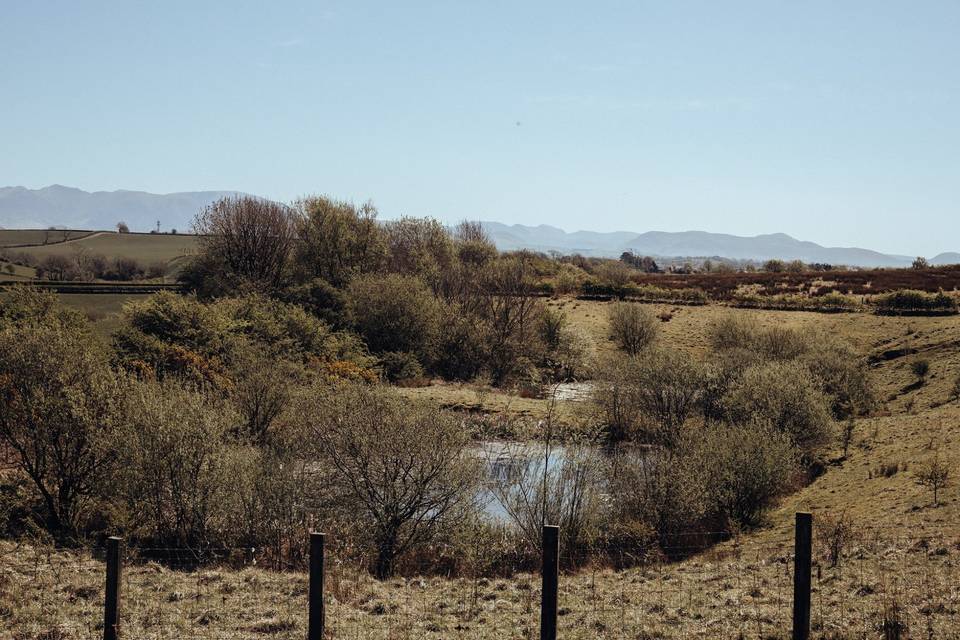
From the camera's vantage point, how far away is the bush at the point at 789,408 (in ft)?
102

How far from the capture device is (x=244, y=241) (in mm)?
55469

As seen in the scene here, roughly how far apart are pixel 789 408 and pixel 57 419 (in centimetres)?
2686

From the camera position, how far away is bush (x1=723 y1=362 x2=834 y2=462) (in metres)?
31.1

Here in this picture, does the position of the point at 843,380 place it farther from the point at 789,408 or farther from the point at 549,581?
the point at 549,581

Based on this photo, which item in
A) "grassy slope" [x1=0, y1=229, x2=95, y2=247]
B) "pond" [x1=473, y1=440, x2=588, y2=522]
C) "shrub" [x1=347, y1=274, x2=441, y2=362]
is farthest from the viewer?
"grassy slope" [x1=0, y1=229, x2=95, y2=247]

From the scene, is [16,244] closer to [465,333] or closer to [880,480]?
[465,333]

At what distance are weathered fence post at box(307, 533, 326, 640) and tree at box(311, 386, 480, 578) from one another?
10.6 m

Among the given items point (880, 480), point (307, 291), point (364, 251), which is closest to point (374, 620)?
point (880, 480)

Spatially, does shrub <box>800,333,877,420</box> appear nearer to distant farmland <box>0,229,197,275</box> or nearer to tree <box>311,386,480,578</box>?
tree <box>311,386,480,578</box>

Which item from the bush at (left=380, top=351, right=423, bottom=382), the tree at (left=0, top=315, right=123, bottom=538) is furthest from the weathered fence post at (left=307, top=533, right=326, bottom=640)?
the bush at (left=380, top=351, right=423, bottom=382)

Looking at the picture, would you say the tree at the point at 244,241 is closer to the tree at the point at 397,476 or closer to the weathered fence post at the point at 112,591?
the tree at the point at 397,476

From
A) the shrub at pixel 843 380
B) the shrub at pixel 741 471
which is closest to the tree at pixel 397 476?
the shrub at pixel 741 471

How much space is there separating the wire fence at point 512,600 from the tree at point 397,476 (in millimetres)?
2914

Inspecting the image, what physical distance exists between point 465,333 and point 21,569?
39657mm
